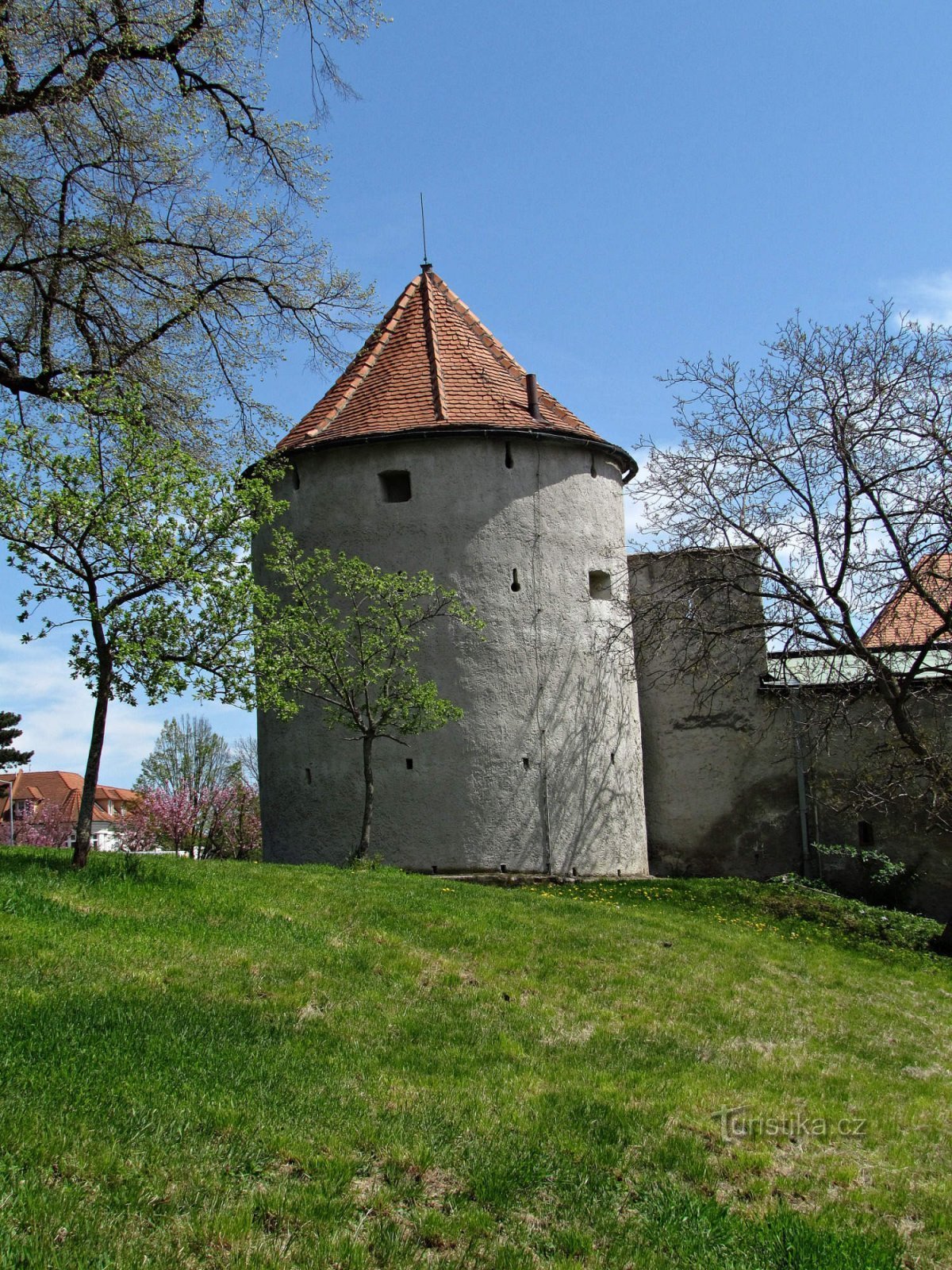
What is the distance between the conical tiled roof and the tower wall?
286 millimetres

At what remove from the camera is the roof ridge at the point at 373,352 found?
57.2 ft

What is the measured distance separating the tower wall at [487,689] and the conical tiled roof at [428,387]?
0.29 metres

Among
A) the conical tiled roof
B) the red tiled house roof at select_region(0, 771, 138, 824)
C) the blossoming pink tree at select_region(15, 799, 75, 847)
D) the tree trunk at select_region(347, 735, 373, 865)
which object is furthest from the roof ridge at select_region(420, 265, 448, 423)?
the red tiled house roof at select_region(0, 771, 138, 824)

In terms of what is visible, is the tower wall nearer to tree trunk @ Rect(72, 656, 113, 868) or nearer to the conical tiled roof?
the conical tiled roof

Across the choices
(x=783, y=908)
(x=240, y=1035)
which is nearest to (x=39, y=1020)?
(x=240, y=1035)

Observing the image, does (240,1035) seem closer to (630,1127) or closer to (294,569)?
(630,1127)

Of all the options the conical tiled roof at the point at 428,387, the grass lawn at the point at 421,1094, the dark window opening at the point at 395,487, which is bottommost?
the grass lawn at the point at 421,1094

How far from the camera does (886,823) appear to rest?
60.3ft

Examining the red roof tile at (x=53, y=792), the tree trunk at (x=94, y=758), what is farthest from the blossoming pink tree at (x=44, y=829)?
the tree trunk at (x=94, y=758)

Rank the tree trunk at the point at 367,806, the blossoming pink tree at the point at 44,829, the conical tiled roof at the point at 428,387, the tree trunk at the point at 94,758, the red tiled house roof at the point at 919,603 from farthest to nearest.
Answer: the blossoming pink tree at the point at 44,829, the conical tiled roof at the point at 428,387, the tree trunk at the point at 367,806, the red tiled house roof at the point at 919,603, the tree trunk at the point at 94,758

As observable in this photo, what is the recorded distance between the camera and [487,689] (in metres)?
15.9

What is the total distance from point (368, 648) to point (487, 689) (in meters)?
2.19

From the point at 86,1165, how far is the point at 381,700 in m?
10.3

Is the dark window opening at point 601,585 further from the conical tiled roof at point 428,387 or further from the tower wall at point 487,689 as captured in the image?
the conical tiled roof at point 428,387
